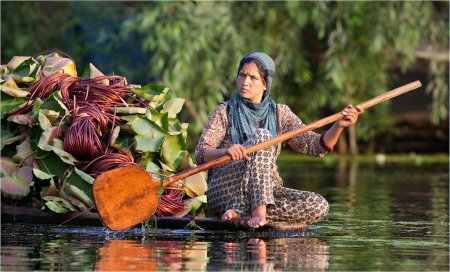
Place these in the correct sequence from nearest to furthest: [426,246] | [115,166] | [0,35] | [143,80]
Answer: [426,246], [115,166], [143,80], [0,35]

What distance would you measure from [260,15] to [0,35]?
17.7 ft

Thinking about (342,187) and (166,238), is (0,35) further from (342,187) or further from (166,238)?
(166,238)

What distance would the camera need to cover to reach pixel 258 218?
877 centimetres

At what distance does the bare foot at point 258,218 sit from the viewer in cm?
872

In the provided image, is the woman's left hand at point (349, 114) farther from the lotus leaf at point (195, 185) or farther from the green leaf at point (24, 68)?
the green leaf at point (24, 68)

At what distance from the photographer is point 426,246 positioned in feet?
27.2

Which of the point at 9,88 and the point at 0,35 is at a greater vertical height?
the point at 0,35

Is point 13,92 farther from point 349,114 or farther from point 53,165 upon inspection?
point 349,114

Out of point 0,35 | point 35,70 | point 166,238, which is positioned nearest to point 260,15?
point 0,35

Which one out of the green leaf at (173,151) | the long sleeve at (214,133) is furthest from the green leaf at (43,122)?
the long sleeve at (214,133)

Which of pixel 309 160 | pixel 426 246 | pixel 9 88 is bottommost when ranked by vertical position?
pixel 426 246

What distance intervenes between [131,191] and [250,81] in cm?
116

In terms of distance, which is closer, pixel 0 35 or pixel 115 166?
pixel 115 166

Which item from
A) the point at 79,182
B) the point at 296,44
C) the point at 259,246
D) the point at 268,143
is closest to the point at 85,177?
the point at 79,182
